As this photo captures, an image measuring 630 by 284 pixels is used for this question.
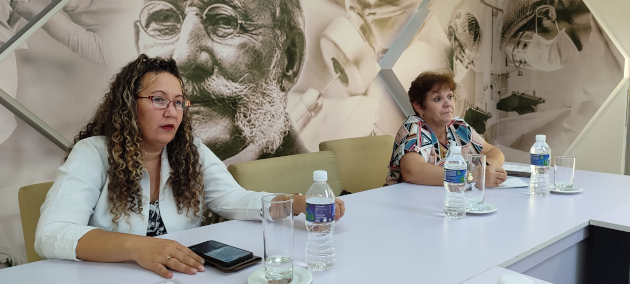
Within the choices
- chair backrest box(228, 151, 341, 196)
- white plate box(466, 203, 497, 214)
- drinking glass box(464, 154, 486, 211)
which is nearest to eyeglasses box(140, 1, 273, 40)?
chair backrest box(228, 151, 341, 196)

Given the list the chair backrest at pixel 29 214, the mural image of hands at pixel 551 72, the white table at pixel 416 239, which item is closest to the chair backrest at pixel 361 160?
the white table at pixel 416 239

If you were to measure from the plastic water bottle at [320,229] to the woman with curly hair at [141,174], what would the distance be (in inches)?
9.9

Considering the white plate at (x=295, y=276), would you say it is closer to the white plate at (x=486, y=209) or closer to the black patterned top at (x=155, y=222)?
the black patterned top at (x=155, y=222)

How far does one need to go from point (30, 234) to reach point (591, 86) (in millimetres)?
3944

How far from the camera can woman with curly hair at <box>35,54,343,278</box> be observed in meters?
1.27

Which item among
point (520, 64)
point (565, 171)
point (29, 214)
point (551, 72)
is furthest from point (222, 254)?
point (520, 64)

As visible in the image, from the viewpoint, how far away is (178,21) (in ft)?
7.35

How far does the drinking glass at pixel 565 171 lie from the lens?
6.02 ft

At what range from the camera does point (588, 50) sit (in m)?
3.57

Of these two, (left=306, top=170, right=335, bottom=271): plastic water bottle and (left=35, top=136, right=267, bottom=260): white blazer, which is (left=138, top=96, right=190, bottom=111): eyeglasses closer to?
(left=35, top=136, right=267, bottom=260): white blazer

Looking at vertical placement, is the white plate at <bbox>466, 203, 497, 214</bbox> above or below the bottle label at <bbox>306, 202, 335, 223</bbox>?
below

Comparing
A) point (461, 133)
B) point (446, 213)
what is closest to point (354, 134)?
point (461, 133)

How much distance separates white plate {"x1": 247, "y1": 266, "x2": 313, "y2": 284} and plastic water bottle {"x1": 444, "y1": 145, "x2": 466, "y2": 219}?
68cm

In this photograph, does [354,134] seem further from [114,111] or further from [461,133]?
[114,111]
